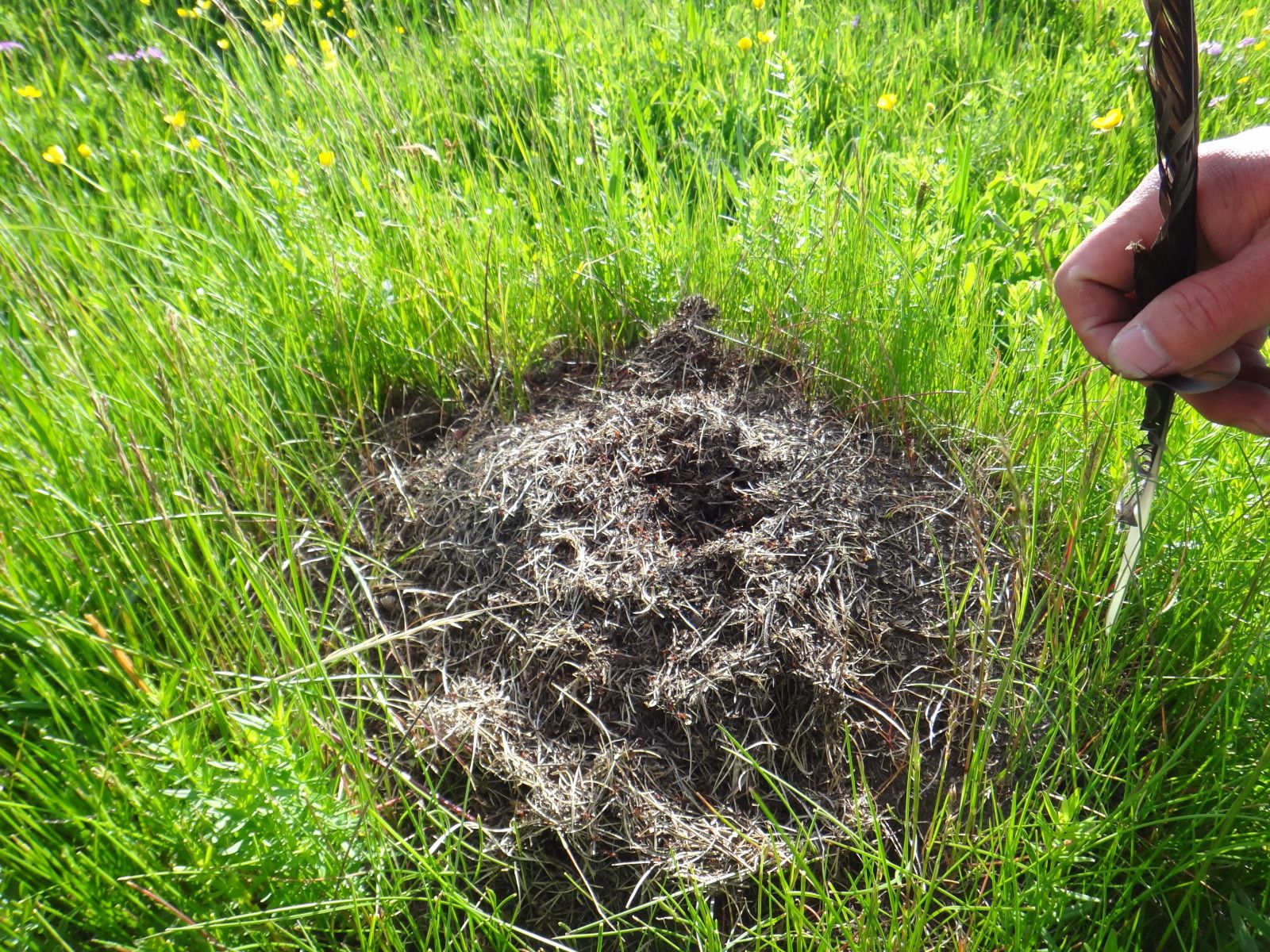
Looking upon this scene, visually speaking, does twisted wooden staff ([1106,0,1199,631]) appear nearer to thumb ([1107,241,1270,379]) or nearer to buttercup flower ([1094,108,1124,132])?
thumb ([1107,241,1270,379])

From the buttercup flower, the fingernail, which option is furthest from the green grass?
the fingernail

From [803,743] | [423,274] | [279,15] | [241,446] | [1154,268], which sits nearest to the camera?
[1154,268]

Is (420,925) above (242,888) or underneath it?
underneath

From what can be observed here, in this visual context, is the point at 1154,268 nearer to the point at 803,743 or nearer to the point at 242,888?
the point at 803,743

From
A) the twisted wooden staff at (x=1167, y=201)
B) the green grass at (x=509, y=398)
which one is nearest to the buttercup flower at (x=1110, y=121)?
the green grass at (x=509, y=398)

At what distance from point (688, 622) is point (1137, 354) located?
87 centimetres

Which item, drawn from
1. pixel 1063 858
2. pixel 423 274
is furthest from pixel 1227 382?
pixel 423 274

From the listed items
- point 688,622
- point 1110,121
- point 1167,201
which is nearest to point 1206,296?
point 1167,201

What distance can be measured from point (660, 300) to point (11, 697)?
65.8 inches

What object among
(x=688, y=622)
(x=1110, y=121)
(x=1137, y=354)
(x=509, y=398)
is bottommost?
(x=688, y=622)

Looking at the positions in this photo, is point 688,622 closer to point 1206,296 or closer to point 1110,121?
point 1206,296

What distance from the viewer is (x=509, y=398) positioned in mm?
2232

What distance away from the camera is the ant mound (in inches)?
60.0

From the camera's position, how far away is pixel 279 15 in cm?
258
